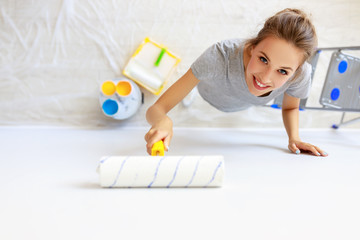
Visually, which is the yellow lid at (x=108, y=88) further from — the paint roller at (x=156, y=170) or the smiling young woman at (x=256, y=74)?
the paint roller at (x=156, y=170)

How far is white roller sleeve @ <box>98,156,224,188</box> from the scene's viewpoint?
64 cm

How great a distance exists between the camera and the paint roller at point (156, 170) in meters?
0.64

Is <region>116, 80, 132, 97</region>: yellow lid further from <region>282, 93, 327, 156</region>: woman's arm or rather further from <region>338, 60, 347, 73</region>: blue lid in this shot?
<region>338, 60, 347, 73</region>: blue lid

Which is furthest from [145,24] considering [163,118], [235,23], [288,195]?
[288,195]

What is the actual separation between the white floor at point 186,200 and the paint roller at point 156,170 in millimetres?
25

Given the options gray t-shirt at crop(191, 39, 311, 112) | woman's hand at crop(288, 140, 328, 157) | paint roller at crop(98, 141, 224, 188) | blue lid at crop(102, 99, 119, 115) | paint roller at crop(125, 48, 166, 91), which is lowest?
blue lid at crop(102, 99, 119, 115)

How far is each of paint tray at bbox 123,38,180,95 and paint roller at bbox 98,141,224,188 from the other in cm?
76

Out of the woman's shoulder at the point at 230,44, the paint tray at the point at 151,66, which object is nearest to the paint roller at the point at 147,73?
the paint tray at the point at 151,66

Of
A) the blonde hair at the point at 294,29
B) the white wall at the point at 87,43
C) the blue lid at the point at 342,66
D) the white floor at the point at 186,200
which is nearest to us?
the white floor at the point at 186,200

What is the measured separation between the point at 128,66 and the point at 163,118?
61 centimetres

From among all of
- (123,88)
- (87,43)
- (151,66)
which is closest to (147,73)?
(151,66)

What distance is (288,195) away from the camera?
69 cm

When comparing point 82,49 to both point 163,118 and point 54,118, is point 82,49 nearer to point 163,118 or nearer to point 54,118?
point 54,118

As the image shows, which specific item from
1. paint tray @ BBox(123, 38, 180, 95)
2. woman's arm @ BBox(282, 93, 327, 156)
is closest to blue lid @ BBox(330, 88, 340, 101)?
woman's arm @ BBox(282, 93, 327, 156)
